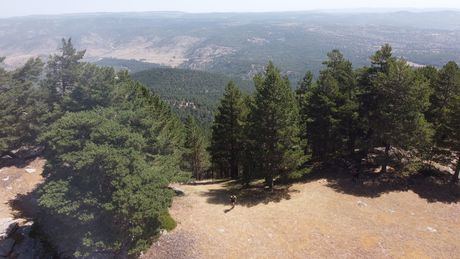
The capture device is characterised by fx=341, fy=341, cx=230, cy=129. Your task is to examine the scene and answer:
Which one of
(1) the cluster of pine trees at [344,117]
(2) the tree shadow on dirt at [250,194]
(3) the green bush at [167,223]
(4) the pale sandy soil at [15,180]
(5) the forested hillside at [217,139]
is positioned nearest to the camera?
(5) the forested hillside at [217,139]

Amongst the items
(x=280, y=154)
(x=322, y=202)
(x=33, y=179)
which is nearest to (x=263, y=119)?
(x=280, y=154)

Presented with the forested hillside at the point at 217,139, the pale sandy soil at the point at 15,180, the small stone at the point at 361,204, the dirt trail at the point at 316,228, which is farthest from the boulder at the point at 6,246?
the small stone at the point at 361,204

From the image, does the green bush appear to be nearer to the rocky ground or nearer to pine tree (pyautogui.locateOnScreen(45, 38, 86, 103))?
the rocky ground

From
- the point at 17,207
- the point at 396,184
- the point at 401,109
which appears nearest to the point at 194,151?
the point at 17,207

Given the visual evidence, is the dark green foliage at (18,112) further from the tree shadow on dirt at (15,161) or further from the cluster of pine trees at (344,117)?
the cluster of pine trees at (344,117)

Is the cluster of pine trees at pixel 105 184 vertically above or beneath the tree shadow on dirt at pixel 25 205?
above

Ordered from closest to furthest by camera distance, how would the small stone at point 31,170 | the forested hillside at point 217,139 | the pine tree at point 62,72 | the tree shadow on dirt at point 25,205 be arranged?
the forested hillside at point 217,139 < the tree shadow on dirt at point 25,205 < the small stone at point 31,170 < the pine tree at point 62,72

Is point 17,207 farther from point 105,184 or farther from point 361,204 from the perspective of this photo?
point 361,204
